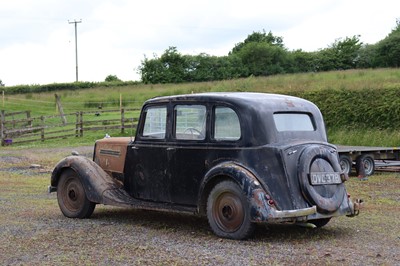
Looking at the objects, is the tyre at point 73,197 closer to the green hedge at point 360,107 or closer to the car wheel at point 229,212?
the car wheel at point 229,212

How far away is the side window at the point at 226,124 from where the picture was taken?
834cm

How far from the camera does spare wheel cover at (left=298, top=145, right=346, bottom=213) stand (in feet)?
25.7

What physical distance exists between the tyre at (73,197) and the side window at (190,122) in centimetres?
195

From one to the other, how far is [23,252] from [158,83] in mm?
46336

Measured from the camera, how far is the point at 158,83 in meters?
53.3

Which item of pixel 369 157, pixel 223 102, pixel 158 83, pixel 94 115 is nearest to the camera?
pixel 223 102

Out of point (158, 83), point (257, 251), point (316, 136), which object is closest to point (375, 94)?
point (316, 136)

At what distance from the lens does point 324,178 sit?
26.4ft

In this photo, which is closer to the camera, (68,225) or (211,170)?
(211,170)

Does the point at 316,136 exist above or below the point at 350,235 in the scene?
above

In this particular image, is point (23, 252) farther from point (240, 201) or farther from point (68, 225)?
point (240, 201)

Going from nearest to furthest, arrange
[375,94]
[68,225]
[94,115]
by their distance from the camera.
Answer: [68,225]
[375,94]
[94,115]

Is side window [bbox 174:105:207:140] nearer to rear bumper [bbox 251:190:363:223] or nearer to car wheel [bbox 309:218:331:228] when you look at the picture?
rear bumper [bbox 251:190:363:223]

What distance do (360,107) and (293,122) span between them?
1596 centimetres
